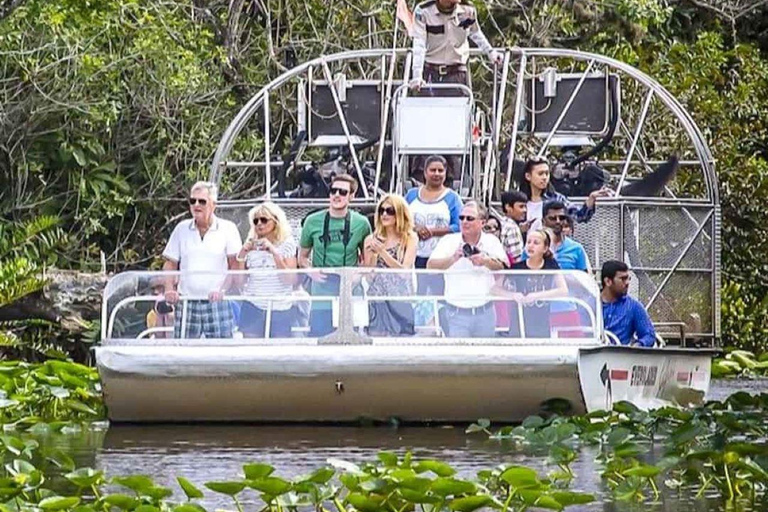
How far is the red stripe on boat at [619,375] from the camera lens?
43.1 ft

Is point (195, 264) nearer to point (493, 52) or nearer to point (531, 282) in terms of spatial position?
point (531, 282)

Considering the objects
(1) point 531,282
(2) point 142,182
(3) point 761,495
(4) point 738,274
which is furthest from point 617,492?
(4) point 738,274

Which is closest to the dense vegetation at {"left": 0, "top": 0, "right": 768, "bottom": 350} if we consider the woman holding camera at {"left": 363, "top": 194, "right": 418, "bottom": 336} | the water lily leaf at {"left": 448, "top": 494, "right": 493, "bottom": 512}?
the woman holding camera at {"left": 363, "top": 194, "right": 418, "bottom": 336}

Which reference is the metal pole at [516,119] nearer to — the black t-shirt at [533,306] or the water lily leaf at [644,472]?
the black t-shirt at [533,306]

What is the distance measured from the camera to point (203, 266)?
43.3 feet

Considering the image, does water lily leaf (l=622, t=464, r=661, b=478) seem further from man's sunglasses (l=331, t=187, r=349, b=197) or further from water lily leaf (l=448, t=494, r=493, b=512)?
man's sunglasses (l=331, t=187, r=349, b=197)

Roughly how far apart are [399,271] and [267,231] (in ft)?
3.09

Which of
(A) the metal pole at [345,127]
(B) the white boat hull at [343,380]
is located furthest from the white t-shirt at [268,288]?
(A) the metal pole at [345,127]

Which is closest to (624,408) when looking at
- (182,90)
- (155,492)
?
(155,492)

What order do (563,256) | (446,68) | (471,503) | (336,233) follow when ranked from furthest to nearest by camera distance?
1. (446,68)
2. (563,256)
3. (336,233)
4. (471,503)

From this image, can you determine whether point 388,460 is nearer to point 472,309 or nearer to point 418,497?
point 418,497

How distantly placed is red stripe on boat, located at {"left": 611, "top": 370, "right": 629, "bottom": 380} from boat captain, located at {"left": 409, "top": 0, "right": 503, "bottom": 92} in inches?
146

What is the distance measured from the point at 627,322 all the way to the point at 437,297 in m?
1.67

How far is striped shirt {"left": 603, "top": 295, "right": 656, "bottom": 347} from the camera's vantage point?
13.9m
